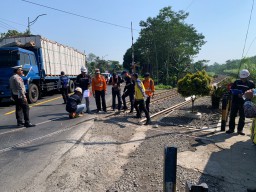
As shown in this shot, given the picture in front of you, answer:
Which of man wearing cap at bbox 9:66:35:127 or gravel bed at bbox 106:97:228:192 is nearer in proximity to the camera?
gravel bed at bbox 106:97:228:192

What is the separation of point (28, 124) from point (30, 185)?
13.8ft

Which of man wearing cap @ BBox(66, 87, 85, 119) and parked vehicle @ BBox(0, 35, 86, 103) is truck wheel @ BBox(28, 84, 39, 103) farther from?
man wearing cap @ BBox(66, 87, 85, 119)

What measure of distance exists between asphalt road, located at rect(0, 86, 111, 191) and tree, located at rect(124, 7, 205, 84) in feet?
101

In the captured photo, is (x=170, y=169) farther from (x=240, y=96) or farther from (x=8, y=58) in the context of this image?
(x=8, y=58)

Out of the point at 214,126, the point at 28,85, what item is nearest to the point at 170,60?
A: the point at 28,85

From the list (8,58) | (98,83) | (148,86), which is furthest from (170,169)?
(8,58)

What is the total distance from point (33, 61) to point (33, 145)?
360 inches

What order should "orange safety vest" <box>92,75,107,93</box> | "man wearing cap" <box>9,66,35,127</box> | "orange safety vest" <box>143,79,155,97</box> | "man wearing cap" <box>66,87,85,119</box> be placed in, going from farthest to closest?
"orange safety vest" <box>92,75,107,93</box> < "orange safety vest" <box>143,79,155,97</box> < "man wearing cap" <box>66,87,85,119</box> < "man wearing cap" <box>9,66,35,127</box>

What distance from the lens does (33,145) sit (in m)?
6.02

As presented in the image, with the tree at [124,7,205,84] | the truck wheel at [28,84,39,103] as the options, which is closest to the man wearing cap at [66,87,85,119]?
the truck wheel at [28,84,39,103]

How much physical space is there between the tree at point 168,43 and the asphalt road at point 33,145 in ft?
101

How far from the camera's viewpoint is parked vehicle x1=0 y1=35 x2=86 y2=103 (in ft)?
40.7

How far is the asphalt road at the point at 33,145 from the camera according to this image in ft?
14.5

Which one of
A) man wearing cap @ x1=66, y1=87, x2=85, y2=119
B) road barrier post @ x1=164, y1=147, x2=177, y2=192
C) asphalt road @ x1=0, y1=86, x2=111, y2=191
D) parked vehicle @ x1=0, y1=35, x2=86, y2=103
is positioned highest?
parked vehicle @ x1=0, y1=35, x2=86, y2=103
